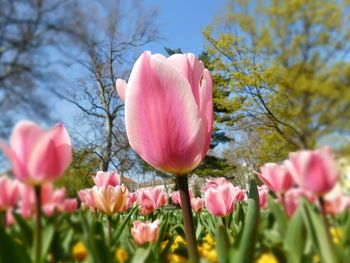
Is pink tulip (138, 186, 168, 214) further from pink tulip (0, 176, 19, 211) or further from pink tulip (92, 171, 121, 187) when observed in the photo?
pink tulip (0, 176, 19, 211)

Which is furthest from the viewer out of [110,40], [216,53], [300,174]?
[216,53]

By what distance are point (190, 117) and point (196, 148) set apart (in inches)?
0.9

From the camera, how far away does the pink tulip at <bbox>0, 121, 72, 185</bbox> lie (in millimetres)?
176

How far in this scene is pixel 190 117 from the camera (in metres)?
0.28

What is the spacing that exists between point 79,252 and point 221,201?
40 centimetres

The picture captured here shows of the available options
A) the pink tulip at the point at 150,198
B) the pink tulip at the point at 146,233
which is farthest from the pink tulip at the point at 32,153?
the pink tulip at the point at 150,198

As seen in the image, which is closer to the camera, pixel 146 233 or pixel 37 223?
pixel 37 223

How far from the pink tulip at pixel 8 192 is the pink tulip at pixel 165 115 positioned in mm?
99

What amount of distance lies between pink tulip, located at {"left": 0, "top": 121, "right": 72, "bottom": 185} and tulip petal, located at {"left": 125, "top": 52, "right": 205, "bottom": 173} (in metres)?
0.10

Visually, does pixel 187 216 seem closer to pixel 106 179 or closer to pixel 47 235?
pixel 47 235

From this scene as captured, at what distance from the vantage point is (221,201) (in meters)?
0.60

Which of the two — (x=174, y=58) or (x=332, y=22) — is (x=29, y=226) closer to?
(x=174, y=58)

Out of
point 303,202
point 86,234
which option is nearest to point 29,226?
point 86,234

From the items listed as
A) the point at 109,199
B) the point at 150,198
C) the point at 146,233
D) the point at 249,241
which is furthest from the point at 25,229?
the point at 150,198
